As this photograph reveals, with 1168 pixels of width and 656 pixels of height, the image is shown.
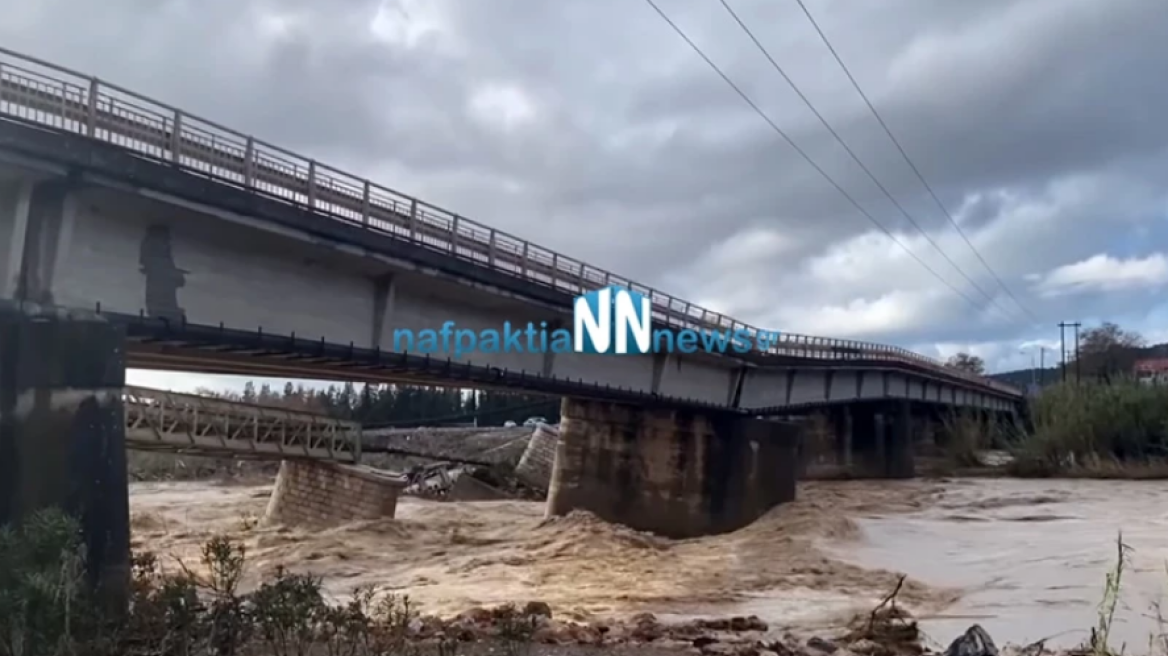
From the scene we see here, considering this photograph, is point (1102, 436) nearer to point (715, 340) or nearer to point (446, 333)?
point (715, 340)

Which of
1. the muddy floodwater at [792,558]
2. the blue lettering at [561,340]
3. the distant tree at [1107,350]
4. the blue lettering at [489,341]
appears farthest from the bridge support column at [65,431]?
the distant tree at [1107,350]

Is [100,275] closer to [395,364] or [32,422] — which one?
[32,422]

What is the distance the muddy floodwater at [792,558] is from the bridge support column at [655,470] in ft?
4.31

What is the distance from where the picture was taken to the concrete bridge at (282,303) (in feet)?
44.5

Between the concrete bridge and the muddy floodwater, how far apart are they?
316 cm

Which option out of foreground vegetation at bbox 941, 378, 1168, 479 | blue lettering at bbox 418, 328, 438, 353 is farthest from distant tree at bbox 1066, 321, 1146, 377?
blue lettering at bbox 418, 328, 438, 353

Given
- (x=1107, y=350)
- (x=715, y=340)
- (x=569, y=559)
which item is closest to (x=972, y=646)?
(x=569, y=559)

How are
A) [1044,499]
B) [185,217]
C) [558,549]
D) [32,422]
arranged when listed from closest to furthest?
[32,422] → [185,217] → [558,549] → [1044,499]

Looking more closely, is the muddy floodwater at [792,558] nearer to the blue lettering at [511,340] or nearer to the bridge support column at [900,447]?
the blue lettering at [511,340]

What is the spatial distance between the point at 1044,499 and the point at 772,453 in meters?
13.6

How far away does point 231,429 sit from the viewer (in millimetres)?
35031

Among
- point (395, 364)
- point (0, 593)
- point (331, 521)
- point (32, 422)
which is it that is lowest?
point (331, 521)

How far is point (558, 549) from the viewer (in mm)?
28859

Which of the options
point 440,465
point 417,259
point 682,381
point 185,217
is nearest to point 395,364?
point 417,259
